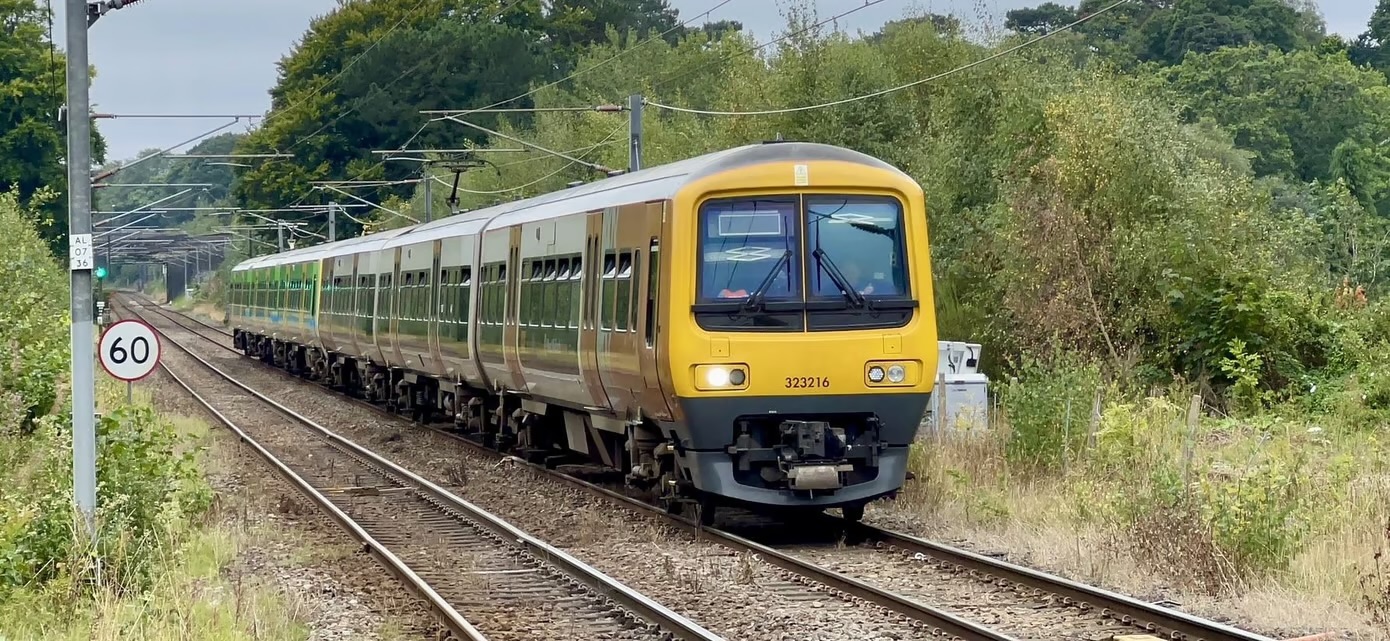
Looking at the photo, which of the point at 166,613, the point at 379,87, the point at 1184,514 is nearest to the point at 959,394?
the point at 1184,514

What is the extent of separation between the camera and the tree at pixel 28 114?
2265 inches

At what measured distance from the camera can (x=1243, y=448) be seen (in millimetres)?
14766

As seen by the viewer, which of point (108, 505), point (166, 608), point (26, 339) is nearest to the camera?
point (166, 608)

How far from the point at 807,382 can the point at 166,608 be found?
4.66 meters

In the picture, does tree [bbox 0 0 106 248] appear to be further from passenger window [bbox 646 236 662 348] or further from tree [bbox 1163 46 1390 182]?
passenger window [bbox 646 236 662 348]

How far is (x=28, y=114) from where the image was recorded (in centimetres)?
5856

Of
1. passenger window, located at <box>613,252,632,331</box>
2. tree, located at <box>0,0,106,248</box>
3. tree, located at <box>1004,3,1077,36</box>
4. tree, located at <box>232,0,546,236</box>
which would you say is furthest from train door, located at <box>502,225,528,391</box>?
tree, located at <box>1004,3,1077,36</box>

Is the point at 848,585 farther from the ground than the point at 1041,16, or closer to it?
closer to it

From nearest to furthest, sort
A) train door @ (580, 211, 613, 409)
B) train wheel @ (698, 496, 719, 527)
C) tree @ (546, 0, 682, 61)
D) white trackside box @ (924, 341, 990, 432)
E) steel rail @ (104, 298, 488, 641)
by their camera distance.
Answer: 1. steel rail @ (104, 298, 488, 641)
2. train wheel @ (698, 496, 719, 527)
3. train door @ (580, 211, 613, 409)
4. white trackside box @ (924, 341, 990, 432)
5. tree @ (546, 0, 682, 61)

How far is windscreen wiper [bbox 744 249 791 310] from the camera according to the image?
1221 cm

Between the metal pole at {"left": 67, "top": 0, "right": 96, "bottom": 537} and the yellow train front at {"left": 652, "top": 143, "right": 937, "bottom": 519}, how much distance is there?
3865 mm

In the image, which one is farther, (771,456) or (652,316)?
(652,316)

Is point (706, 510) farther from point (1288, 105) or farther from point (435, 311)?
point (1288, 105)

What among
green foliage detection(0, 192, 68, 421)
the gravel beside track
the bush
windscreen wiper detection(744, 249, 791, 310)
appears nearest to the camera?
the gravel beside track
